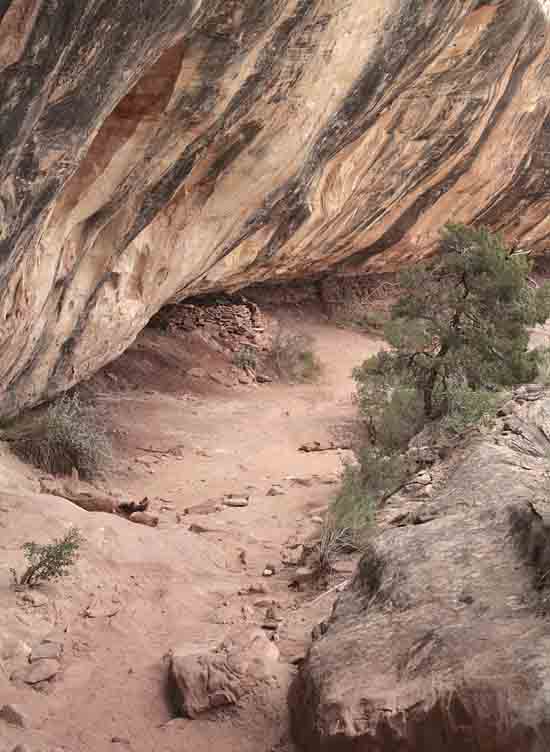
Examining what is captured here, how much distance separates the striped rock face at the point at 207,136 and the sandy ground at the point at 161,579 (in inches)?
49.4

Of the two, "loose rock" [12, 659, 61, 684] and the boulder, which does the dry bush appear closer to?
the boulder

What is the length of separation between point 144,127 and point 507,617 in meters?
3.96

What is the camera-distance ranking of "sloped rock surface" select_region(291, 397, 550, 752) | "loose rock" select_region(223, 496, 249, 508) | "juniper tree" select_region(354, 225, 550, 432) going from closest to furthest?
1. "sloped rock surface" select_region(291, 397, 550, 752)
2. "loose rock" select_region(223, 496, 249, 508)
3. "juniper tree" select_region(354, 225, 550, 432)

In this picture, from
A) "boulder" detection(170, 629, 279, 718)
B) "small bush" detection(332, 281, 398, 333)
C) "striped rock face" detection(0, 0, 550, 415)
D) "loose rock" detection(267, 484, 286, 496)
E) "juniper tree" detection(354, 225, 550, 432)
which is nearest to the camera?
"boulder" detection(170, 629, 279, 718)

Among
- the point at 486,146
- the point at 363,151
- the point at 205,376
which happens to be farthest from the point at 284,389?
the point at 486,146

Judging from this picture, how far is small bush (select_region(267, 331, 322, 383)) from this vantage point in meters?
11.7

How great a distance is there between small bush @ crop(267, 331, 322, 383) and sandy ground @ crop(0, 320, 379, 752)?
2.37 m

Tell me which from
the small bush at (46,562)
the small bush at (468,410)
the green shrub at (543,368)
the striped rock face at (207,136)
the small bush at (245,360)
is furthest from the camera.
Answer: the small bush at (245,360)

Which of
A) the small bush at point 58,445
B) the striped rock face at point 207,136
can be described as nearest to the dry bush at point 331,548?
the striped rock face at point 207,136

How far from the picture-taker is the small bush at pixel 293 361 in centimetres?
1170

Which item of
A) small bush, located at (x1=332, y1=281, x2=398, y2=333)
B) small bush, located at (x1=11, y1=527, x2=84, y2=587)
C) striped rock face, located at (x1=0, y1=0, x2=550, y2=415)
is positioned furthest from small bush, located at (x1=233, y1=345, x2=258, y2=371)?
small bush, located at (x1=11, y1=527, x2=84, y2=587)

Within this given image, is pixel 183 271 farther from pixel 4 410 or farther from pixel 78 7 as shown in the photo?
pixel 78 7

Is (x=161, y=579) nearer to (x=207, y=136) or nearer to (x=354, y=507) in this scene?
(x=354, y=507)

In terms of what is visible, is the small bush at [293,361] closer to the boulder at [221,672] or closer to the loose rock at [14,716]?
the boulder at [221,672]
